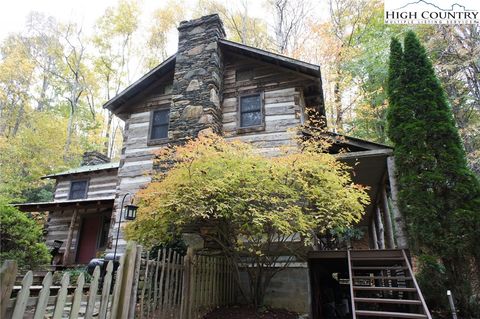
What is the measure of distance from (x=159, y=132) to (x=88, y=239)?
314 inches

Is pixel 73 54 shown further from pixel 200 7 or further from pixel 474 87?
pixel 474 87

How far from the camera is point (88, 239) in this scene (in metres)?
14.8

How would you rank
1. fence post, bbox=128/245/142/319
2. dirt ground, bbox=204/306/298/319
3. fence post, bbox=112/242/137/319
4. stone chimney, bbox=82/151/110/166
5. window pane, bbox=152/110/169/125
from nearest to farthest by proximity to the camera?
1. fence post, bbox=112/242/137/319
2. fence post, bbox=128/245/142/319
3. dirt ground, bbox=204/306/298/319
4. window pane, bbox=152/110/169/125
5. stone chimney, bbox=82/151/110/166

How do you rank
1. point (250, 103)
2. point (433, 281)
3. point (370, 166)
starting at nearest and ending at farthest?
point (433, 281) → point (370, 166) → point (250, 103)

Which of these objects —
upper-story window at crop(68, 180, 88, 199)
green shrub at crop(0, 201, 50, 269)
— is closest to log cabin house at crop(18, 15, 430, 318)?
green shrub at crop(0, 201, 50, 269)

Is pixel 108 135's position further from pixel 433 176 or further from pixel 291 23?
pixel 433 176

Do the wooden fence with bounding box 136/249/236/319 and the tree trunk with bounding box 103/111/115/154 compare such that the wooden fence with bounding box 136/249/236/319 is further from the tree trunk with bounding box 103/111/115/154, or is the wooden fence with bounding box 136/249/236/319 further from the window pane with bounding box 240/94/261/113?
the tree trunk with bounding box 103/111/115/154

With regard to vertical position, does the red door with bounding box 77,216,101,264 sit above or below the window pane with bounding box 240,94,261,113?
below

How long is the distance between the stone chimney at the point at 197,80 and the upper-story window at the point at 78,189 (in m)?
9.09

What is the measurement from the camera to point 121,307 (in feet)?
11.4

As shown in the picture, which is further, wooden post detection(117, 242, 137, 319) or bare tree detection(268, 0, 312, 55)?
bare tree detection(268, 0, 312, 55)

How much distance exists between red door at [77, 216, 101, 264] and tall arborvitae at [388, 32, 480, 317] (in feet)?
45.0

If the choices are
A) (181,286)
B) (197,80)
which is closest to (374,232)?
(197,80)

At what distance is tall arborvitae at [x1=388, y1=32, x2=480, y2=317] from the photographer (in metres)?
6.52
